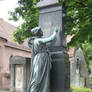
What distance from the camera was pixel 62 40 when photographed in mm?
6199

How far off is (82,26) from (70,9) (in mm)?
1166

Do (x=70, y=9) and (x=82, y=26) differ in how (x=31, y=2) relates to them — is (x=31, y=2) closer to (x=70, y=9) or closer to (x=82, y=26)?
(x=70, y=9)

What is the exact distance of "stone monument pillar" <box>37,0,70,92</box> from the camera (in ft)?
19.4

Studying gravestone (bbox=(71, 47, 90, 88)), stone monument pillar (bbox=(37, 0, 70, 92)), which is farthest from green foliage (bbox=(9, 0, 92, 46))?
gravestone (bbox=(71, 47, 90, 88))

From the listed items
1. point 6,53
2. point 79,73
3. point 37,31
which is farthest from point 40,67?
point 6,53

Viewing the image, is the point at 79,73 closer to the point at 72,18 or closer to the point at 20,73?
the point at 20,73

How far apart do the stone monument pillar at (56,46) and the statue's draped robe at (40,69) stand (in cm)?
41

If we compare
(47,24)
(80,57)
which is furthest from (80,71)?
(47,24)

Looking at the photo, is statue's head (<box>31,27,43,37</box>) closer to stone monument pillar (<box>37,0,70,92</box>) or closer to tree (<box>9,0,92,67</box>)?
stone monument pillar (<box>37,0,70,92</box>)

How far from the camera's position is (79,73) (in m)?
16.8

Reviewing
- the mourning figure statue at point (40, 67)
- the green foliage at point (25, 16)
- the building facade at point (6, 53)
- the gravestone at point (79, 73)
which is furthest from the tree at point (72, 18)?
the building facade at point (6, 53)

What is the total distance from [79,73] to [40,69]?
38.6 feet

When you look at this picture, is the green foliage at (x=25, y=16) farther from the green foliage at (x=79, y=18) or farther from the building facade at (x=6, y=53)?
the building facade at (x=6, y=53)

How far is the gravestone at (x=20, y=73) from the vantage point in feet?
40.7
